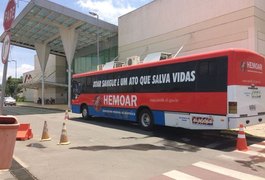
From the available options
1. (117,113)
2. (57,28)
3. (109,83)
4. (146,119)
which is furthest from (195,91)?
(57,28)

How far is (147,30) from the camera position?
34.7 m

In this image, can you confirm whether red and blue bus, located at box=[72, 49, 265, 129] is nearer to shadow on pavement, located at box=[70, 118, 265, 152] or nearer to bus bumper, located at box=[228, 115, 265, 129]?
bus bumper, located at box=[228, 115, 265, 129]

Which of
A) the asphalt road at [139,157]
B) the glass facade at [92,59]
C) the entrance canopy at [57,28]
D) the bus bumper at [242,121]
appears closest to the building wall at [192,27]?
the entrance canopy at [57,28]

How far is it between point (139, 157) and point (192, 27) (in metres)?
21.8

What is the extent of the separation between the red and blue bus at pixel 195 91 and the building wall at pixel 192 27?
39.3 feet

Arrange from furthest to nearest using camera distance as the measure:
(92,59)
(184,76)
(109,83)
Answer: (92,59) < (109,83) < (184,76)

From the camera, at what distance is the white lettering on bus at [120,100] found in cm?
1582

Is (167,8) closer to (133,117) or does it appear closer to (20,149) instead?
(133,117)

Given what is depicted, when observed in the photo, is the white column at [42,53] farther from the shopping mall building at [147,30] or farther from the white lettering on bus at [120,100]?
the white lettering on bus at [120,100]

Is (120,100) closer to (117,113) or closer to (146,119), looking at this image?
(117,113)

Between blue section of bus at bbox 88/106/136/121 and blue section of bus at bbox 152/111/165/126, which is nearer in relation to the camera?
blue section of bus at bbox 152/111/165/126

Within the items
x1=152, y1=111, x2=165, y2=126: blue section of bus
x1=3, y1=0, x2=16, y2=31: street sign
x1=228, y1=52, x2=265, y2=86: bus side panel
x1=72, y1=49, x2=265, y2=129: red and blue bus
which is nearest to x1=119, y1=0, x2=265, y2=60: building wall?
x1=72, y1=49, x2=265, y2=129: red and blue bus

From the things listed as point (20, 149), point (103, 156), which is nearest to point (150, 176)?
point (103, 156)

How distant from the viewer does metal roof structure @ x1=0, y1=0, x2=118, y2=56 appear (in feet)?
115
